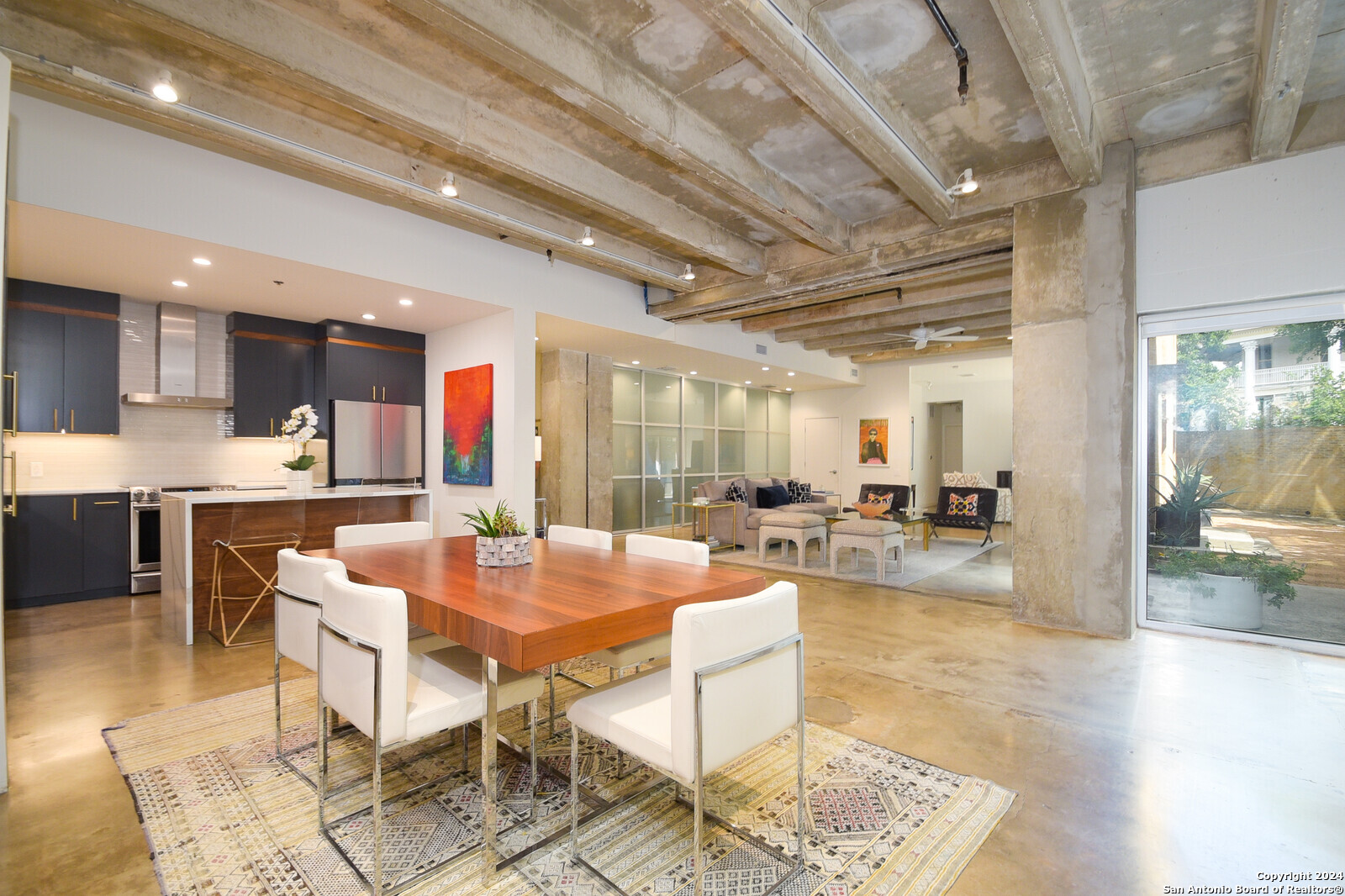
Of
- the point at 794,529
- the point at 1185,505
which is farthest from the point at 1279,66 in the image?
the point at 794,529

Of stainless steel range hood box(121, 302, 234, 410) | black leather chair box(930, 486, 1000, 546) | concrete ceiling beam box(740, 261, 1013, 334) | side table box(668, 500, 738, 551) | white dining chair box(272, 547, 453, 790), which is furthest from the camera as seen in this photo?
black leather chair box(930, 486, 1000, 546)

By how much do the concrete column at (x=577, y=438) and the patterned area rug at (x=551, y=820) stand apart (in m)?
5.43

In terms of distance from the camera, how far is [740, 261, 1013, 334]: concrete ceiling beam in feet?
20.9

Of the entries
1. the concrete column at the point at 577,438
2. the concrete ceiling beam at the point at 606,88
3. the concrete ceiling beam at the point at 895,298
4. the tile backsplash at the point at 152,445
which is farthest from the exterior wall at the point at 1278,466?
the tile backsplash at the point at 152,445

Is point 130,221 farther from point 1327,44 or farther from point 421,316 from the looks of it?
point 1327,44

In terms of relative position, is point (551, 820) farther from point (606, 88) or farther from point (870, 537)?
point (870, 537)

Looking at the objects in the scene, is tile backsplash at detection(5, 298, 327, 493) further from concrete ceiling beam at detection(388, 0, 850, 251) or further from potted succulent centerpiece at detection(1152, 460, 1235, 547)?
potted succulent centerpiece at detection(1152, 460, 1235, 547)

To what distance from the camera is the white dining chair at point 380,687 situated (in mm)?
1657

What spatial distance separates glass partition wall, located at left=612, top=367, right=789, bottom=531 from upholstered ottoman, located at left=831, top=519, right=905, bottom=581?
3568 mm

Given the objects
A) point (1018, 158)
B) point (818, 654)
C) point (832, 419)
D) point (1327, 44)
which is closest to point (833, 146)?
point (1018, 158)

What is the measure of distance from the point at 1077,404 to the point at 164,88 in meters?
5.67

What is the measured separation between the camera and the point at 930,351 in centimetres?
1054

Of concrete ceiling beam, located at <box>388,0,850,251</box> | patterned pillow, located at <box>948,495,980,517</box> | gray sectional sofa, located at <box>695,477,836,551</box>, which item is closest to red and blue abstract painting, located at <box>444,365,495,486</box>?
concrete ceiling beam, located at <box>388,0,850,251</box>

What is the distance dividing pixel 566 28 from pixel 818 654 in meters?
3.69
